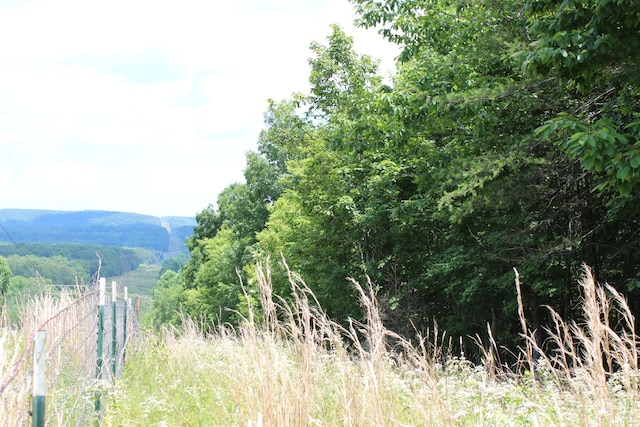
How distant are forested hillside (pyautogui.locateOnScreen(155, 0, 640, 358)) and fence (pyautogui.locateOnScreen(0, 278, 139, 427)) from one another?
2.10 m

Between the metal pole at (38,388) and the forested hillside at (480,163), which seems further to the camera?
the forested hillside at (480,163)

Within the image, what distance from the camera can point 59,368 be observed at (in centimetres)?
536

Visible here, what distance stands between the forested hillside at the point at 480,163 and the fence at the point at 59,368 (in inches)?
82.5

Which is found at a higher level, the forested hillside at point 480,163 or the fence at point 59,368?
the forested hillside at point 480,163

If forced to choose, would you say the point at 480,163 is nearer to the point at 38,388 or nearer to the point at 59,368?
the point at 59,368

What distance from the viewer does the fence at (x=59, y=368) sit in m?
2.58

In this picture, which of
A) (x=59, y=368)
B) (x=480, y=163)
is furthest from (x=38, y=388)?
(x=480, y=163)

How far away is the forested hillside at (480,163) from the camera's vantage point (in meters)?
8.30

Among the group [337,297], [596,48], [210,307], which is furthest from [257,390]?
[210,307]

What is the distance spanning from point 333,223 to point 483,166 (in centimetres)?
1044

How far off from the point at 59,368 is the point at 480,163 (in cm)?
822

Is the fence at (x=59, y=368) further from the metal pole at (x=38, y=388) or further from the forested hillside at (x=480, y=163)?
the forested hillside at (x=480, y=163)

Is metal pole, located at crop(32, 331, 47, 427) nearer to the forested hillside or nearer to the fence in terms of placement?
the fence

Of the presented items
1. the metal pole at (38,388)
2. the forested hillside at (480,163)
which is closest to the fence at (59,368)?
the metal pole at (38,388)
